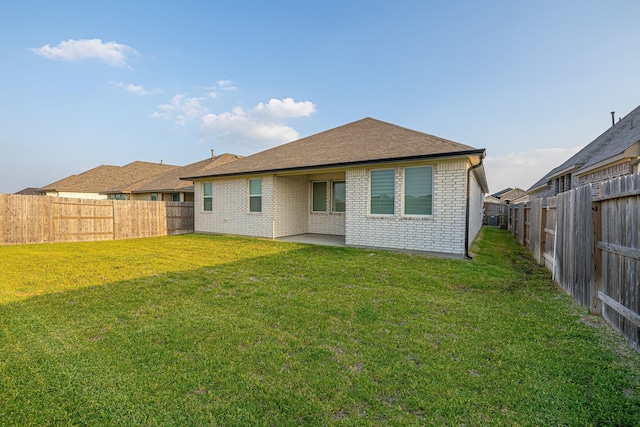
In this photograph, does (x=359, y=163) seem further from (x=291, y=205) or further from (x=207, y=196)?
(x=207, y=196)

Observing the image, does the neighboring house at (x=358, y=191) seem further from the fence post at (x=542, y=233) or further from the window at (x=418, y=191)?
the fence post at (x=542, y=233)

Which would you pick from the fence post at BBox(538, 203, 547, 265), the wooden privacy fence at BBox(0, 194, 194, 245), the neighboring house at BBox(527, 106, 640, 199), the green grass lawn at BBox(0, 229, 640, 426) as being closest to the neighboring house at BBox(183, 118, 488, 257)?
the fence post at BBox(538, 203, 547, 265)

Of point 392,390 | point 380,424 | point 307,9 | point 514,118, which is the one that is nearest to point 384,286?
point 392,390

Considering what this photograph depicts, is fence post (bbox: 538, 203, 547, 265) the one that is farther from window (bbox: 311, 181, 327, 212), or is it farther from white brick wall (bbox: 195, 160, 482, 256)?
window (bbox: 311, 181, 327, 212)

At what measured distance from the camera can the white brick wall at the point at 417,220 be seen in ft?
25.9

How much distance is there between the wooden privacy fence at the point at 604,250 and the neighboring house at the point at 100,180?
29874 mm

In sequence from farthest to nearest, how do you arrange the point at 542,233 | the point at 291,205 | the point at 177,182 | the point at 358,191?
the point at 177,182, the point at 291,205, the point at 358,191, the point at 542,233

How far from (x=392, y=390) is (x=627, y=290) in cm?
310

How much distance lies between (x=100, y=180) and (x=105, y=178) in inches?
21.1

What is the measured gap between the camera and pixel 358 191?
31.3 ft

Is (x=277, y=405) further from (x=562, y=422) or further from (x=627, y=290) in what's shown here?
(x=627, y=290)

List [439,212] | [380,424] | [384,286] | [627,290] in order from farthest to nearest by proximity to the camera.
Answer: [439,212], [384,286], [627,290], [380,424]

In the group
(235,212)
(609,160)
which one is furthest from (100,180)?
(609,160)

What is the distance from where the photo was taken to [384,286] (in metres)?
5.38
